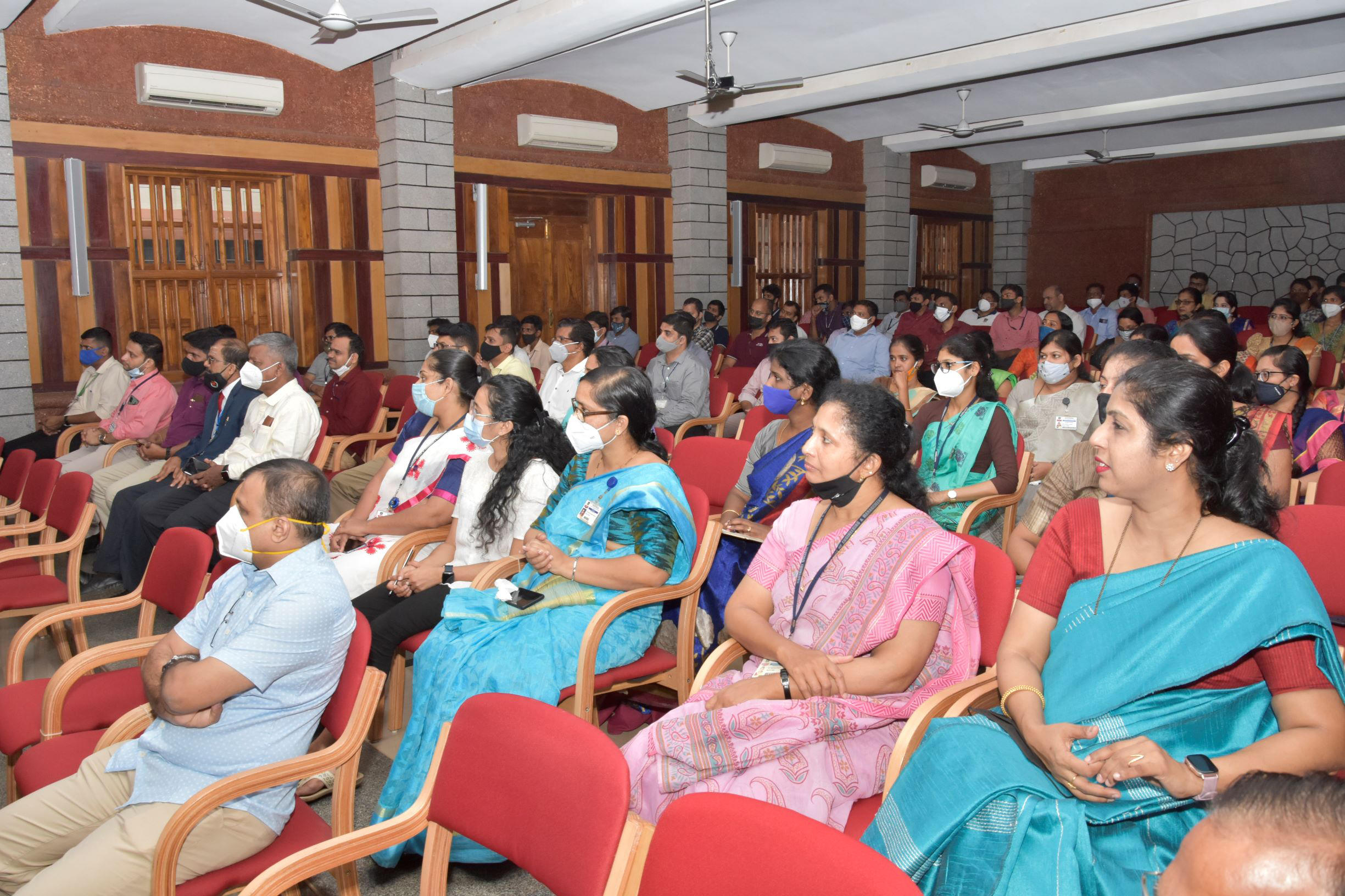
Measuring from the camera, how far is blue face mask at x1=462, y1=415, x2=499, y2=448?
328 centimetres

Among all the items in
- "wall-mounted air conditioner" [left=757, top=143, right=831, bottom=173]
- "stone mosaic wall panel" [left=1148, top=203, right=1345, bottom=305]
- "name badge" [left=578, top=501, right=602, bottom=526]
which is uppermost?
"wall-mounted air conditioner" [left=757, top=143, right=831, bottom=173]

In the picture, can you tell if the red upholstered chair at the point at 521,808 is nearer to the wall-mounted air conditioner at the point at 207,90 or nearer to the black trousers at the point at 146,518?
the black trousers at the point at 146,518

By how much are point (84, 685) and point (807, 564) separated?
197cm

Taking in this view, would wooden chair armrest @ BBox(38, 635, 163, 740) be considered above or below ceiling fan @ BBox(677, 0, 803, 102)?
below

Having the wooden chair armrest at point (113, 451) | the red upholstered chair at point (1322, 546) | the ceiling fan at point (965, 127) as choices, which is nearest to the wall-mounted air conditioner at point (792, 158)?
the ceiling fan at point (965, 127)

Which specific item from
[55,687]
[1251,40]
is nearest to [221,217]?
[55,687]

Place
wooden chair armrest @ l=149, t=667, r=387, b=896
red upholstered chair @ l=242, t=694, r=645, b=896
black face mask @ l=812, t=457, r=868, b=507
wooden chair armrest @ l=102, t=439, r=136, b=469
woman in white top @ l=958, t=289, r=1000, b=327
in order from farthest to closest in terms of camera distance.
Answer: woman in white top @ l=958, t=289, r=1000, b=327 < wooden chair armrest @ l=102, t=439, r=136, b=469 < black face mask @ l=812, t=457, r=868, b=507 < wooden chair armrest @ l=149, t=667, r=387, b=896 < red upholstered chair @ l=242, t=694, r=645, b=896

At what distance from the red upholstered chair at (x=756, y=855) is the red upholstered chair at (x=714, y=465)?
2524 millimetres

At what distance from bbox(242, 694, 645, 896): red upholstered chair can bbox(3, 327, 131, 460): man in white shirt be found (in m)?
5.40

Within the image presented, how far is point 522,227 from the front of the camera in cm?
955

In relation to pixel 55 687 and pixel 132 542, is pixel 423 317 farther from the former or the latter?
pixel 55 687

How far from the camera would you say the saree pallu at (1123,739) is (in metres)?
1.49

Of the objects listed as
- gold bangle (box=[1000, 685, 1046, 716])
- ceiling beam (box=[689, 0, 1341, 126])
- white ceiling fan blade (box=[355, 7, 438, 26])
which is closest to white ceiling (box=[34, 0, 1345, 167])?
ceiling beam (box=[689, 0, 1341, 126])

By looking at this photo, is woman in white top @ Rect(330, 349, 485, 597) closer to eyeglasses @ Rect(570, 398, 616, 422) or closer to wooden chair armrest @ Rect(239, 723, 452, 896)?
eyeglasses @ Rect(570, 398, 616, 422)
